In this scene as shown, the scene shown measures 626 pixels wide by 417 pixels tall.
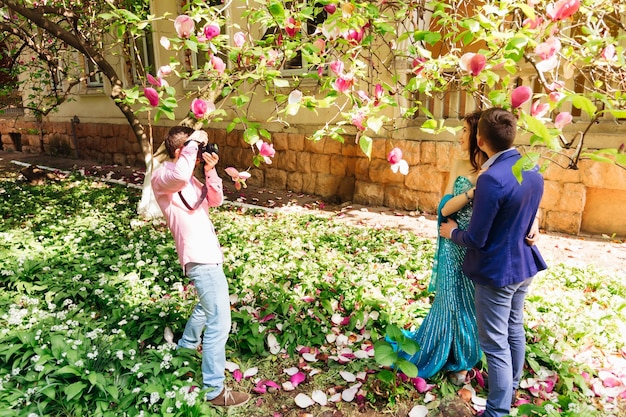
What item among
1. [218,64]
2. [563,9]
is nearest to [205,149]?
[218,64]

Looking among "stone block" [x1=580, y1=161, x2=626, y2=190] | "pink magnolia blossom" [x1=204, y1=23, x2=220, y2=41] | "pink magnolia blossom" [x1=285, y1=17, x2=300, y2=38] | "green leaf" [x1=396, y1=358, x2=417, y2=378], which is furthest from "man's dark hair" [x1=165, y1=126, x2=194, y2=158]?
"stone block" [x1=580, y1=161, x2=626, y2=190]

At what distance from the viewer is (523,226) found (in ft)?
7.29

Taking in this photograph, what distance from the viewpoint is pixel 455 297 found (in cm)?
262

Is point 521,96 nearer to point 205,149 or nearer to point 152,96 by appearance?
point 205,149

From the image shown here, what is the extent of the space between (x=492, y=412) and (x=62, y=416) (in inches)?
91.6

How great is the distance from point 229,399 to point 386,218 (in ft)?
13.5

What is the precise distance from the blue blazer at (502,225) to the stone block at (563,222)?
12.4ft

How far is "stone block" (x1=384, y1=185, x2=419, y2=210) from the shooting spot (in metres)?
6.52

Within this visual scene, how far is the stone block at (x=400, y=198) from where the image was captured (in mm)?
6517

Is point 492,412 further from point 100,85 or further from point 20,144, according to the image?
point 20,144

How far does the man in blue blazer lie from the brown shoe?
4.55 feet

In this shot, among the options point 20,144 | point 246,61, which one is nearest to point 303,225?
point 246,61

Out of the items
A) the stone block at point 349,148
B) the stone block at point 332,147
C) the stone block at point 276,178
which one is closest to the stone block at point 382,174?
the stone block at point 349,148

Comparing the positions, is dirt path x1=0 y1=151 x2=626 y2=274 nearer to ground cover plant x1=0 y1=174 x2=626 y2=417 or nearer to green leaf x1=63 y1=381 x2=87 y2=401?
ground cover plant x1=0 y1=174 x2=626 y2=417
